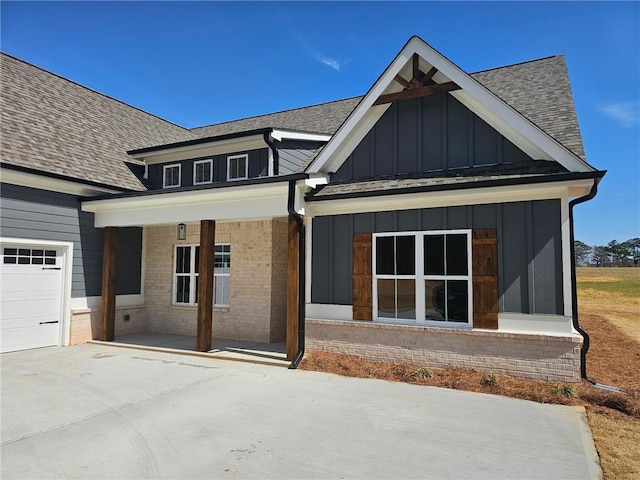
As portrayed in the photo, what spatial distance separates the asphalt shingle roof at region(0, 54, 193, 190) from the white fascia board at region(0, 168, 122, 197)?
23 cm

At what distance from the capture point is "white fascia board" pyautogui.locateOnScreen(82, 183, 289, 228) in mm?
9508

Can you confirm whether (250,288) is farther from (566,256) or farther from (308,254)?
(566,256)

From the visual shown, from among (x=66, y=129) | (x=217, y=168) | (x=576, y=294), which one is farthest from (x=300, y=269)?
(x=66, y=129)

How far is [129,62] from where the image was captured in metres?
12.8

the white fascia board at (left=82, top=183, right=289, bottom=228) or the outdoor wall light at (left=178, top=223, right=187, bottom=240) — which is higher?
the white fascia board at (left=82, top=183, right=289, bottom=228)

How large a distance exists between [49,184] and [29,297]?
2.86 meters

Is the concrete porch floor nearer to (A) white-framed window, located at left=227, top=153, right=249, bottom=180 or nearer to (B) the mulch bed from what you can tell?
(B) the mulch bed

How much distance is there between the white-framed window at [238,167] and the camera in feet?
39.6

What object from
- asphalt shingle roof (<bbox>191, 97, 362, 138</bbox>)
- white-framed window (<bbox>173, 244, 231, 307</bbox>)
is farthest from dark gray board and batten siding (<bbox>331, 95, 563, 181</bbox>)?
white-framed window (<bbox>173, 244, 231, 307</bbox>)

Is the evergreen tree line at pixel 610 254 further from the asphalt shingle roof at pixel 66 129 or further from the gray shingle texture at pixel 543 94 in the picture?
the asphalt shingle roof at pixel 66 129

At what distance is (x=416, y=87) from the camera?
9078 millimetres

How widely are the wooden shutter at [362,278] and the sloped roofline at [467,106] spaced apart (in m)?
2.05

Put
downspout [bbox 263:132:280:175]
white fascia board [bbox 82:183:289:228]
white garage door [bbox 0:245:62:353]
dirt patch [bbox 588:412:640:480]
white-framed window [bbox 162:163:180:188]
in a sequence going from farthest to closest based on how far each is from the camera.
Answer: white-framed window [bbox 162:163:180:188]
downspout [bbox 263:132:280:175]
white garage door [bbox 0:245:62:353]
white fascia board [bbox 82:183:289:228]
dirt patch [bbox 588:412:640:480]

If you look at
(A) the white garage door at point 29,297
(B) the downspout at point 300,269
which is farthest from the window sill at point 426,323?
(A) the white garage door at point 29,297
